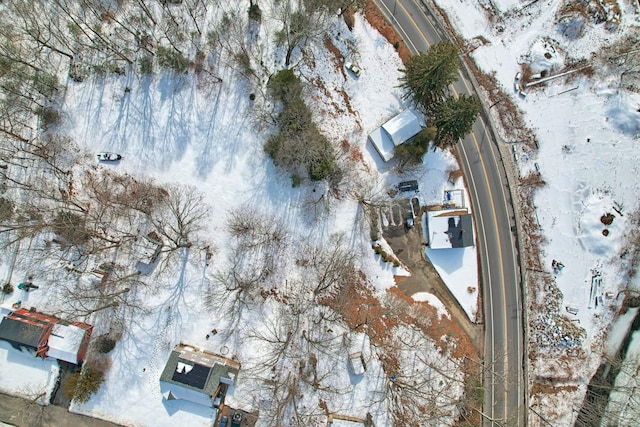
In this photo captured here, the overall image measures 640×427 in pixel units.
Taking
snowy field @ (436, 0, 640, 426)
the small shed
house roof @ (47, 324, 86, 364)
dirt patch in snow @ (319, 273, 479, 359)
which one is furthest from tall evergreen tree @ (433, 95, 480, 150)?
house roof @ (47, 324, 86, 364)

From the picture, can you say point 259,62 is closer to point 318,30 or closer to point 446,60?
point 318,30

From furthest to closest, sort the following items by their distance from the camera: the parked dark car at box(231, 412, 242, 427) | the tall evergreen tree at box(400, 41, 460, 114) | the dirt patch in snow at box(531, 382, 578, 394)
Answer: the dirt patch in snow at box(531, 382, 578, 394) → the parked dark car at box(231, 412, 242, 427) → the tall evergreen tree at box(400, 41, 460, 114)

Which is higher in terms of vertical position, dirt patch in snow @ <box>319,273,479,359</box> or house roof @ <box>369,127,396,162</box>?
house roof @ <box>369,127,396,162</box>

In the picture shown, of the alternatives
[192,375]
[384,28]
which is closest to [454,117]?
[384,28]

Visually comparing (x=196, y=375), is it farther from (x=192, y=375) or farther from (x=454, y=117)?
(x=454, y=117)

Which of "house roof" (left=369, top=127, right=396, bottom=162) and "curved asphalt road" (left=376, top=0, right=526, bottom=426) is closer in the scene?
"house roof" (left=369, top=127, right=396, bottom=162)

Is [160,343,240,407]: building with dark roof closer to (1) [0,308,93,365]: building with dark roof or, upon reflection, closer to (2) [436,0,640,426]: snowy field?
(1) [0,308,93,365]: building with dark roof

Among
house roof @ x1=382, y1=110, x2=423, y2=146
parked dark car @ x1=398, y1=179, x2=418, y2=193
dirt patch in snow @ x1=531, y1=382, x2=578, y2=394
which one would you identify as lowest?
dirt patch in snow @ x1=531, y1=382, x2=578, y2=394
